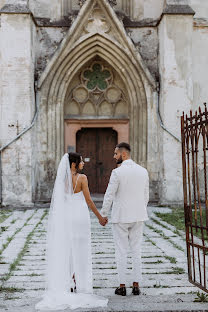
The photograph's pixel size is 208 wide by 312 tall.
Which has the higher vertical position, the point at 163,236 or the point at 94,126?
the point at 94,126

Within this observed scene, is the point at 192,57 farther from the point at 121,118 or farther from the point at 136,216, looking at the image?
the point at 136,216

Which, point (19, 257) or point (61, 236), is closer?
point (61, 236)

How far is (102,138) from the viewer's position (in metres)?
15.1

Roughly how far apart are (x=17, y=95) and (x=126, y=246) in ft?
29.9

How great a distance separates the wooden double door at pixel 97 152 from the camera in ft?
49.5

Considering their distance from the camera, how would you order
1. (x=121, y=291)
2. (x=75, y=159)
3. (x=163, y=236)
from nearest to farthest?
(x=121, y=291) → (x=75, y=159) → (x=163, y=236)

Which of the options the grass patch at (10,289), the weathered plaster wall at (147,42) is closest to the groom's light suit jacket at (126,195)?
the grass patch at (10,289)

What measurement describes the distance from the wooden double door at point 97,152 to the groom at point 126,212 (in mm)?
10308

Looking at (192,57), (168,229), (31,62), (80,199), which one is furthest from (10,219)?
(192,57)

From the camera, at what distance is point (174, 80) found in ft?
43.5

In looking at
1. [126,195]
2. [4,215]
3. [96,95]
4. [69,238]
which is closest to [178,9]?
[96,95]

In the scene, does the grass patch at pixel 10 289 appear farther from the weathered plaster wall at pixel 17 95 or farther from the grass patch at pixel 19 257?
the weathered plaster wall at pixel 17 95

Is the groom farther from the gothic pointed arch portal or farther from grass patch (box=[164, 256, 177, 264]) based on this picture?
the gothic pointed arch portal

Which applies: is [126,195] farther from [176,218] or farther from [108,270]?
[176,218]
